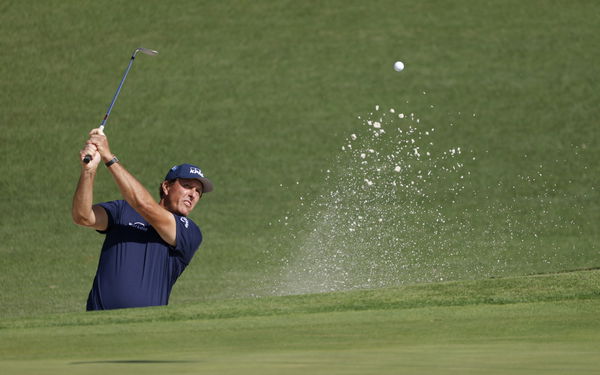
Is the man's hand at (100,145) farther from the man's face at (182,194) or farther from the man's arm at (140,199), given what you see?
the man's face at (182,194)

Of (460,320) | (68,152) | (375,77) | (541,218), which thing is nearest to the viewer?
(460,320)

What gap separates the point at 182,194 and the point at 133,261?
13.1 inches

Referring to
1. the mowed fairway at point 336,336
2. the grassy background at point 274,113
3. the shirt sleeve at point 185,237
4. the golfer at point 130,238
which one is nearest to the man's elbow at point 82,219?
the golfer at point 130,238

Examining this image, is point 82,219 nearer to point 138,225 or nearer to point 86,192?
point 86,192

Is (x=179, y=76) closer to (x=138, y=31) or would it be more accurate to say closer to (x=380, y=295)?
(x=138, y=31)

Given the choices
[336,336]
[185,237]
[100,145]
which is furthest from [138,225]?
[336,336]

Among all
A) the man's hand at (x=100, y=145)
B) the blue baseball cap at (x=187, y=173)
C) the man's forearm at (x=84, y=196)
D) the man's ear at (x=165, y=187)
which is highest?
the man's hand at (x=100, y=145)

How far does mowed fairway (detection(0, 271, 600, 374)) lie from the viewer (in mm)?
1964

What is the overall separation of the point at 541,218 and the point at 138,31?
5383 millimetres

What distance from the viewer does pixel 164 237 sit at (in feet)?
12.3

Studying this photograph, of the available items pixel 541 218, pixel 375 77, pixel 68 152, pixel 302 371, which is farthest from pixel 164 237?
pixel 375 77

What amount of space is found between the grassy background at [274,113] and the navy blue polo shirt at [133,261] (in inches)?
90.4

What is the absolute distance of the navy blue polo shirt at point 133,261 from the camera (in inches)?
148

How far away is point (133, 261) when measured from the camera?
3775mm
